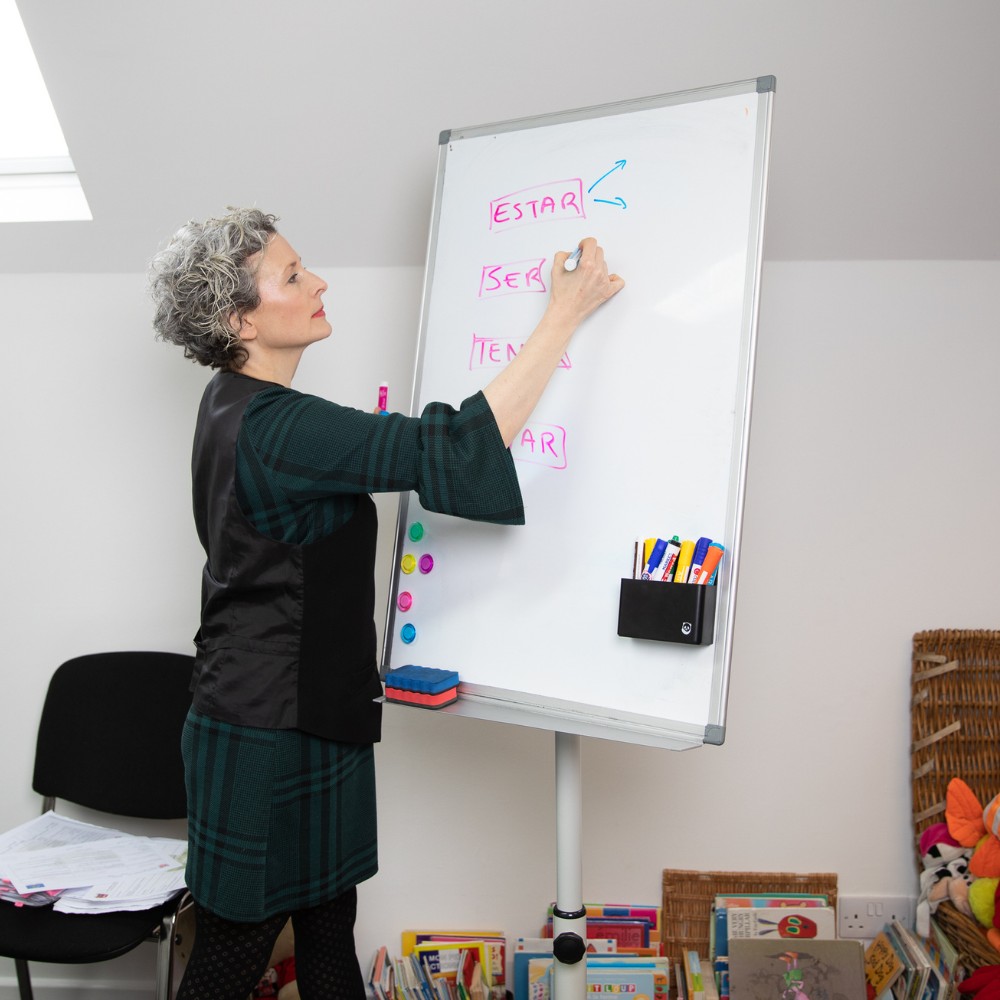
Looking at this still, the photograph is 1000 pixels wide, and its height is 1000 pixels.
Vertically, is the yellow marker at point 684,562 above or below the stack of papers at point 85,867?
above

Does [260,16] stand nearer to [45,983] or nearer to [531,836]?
[531,836]

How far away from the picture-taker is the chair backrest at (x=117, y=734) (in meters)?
1.75

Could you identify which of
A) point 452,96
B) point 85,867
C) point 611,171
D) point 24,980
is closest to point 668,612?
point 611,171

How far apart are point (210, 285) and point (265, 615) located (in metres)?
0.44

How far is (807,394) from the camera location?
5.73 ft

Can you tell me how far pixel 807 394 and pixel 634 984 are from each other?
1.15 meters

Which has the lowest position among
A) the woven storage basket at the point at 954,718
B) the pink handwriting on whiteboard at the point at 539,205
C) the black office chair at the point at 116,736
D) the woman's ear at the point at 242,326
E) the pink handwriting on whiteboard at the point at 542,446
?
the black office chair at the point at 116,736

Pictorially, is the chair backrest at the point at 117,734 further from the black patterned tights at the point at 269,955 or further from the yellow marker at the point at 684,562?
the yellow marker at the point at 684,562

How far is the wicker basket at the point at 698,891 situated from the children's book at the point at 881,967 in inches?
4.9

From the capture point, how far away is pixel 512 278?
1345mm

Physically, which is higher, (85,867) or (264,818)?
(264,818)

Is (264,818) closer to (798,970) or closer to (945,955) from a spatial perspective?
(798,970)

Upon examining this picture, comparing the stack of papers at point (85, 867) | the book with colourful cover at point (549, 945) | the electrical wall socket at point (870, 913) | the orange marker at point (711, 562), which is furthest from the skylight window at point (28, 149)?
the electrical wall socket at point (870, 913)

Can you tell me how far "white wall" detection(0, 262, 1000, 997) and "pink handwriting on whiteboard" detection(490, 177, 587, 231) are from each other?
0.48m
